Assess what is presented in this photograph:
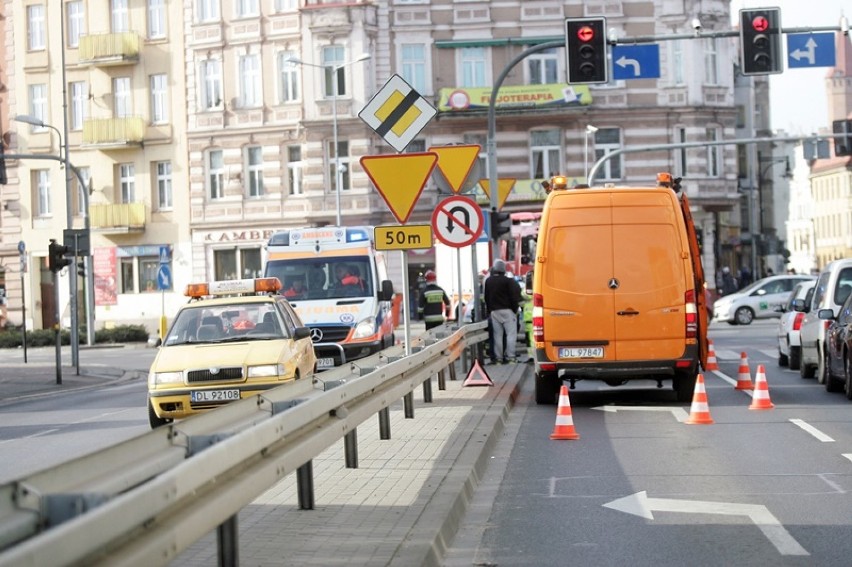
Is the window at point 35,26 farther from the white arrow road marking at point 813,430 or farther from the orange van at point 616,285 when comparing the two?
the white arrow road marking at point 813,430

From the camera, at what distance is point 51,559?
4.11m

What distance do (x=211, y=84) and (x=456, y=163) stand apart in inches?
1666

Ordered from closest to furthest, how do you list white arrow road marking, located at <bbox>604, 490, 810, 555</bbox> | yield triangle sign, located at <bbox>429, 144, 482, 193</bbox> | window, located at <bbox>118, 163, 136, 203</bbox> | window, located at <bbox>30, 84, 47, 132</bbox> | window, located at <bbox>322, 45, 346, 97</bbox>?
1. white arrow road marking, located at <bbox>604, 490, 810, 555</bbox>
2. yield triangle sign, located at <bbox>429, 144, 482, 193</bbox>
3. window, located at <bbox>322, 45, 346, 97</bbox>
4. window, located at <bbox>118, 163, 136, 203</bbox>
5. window, located at <bbox>30, 84, 47, 132</bbox>

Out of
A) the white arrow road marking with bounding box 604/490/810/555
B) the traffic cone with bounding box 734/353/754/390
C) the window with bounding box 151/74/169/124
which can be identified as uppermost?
the window with bounding box 151/74/169/124

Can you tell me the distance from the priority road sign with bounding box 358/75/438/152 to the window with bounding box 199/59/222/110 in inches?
1824

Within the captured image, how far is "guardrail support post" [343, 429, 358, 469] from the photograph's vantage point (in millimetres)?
11453

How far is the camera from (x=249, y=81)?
199 ft

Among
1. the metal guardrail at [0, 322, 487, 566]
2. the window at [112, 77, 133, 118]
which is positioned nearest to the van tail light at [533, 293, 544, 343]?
the metal guardrail at [0, 322, 487, 566]

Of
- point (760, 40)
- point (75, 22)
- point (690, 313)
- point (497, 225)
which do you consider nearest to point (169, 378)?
point (690, 313)

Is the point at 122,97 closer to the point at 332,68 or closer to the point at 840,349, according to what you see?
the point at 332,68

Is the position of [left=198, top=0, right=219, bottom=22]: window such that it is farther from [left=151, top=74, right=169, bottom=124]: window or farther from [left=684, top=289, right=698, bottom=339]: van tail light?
[left=684, top=289, right=698, bottom=339]: van tail light

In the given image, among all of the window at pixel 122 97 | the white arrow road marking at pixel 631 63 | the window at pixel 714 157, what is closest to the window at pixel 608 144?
the window at pixel 714 157

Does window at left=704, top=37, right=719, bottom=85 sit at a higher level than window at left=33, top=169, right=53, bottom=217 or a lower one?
higher

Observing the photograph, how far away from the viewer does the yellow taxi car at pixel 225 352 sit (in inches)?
628
